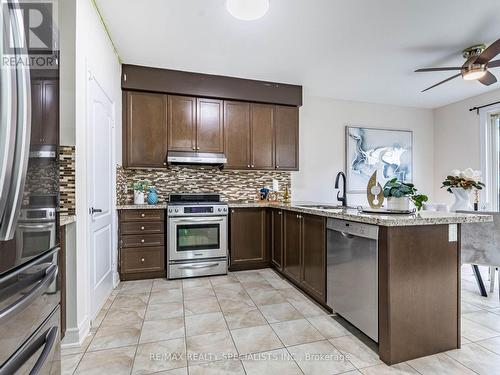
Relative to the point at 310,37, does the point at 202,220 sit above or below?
below

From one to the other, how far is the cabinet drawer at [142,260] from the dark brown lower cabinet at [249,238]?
89 centimetres

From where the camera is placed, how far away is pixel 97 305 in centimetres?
226

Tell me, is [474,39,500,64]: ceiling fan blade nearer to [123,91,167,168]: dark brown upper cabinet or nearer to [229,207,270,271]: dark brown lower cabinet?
[229,207,270,271]: dark brown lower cabinet

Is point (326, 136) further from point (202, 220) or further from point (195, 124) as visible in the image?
point (202, 220)

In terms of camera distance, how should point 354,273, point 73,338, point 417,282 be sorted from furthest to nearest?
point 354,273 < point 73,338 < point 417,282

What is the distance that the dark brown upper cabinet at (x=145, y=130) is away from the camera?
3.29 meters

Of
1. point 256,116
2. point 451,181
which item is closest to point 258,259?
point 256,116

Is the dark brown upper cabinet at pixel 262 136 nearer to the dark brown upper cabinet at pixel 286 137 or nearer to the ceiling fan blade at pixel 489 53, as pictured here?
the dark brown upper cabinet at pixel 286 137

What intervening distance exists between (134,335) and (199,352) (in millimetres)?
562

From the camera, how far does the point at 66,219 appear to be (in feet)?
5.51

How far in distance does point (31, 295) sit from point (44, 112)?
0.62 metres

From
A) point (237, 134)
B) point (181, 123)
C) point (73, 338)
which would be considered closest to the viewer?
point (73, 338)

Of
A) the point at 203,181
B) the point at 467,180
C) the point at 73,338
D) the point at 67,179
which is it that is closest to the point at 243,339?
the point at 73,338

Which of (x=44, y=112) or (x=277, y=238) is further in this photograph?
(x=277, y=238)
